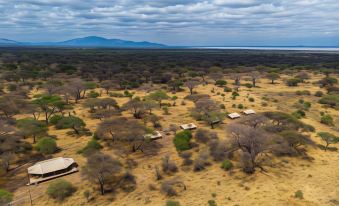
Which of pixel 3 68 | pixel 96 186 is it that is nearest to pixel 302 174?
pixel 96 186

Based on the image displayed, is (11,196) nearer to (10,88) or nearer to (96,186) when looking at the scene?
(96,186)

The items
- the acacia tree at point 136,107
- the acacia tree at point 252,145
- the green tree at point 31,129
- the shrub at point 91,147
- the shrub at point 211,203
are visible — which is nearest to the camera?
the shrub at point 211,203

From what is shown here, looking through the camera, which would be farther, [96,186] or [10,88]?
[10,88]

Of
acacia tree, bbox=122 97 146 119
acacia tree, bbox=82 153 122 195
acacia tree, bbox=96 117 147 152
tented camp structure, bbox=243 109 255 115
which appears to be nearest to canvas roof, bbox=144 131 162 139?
acacia tree, bbox=96 117 147 152

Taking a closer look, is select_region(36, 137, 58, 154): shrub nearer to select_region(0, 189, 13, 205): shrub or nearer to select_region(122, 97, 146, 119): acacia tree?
select_region(0, 189, 13, 205): shrub

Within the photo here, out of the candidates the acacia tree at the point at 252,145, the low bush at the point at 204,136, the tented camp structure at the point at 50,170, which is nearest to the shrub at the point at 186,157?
the low bush at the point at 204,136

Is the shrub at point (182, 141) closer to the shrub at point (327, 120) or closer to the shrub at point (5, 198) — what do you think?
the shrub at point (5, 198)
